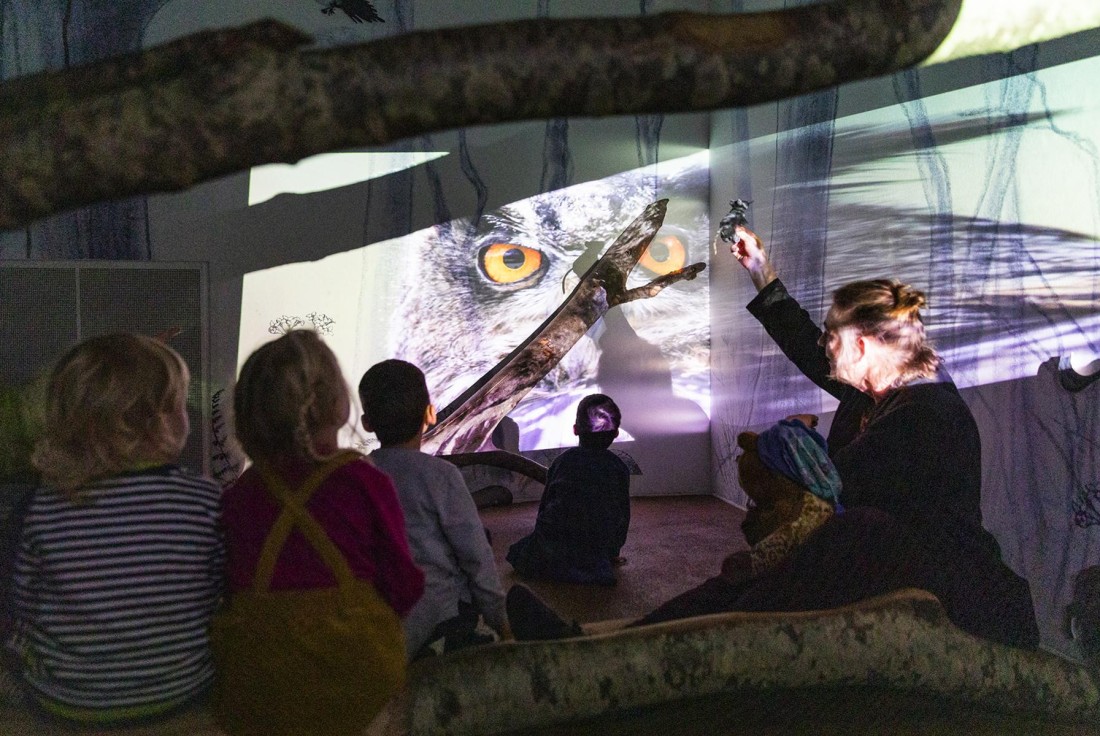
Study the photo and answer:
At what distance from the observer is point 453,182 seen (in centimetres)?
598

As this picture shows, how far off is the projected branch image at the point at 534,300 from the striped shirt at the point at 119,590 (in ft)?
14.1

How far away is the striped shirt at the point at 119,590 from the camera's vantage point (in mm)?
1409

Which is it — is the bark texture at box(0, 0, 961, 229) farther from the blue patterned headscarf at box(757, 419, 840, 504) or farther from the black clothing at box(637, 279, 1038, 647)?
the black clothing at box(637, 279, 1038, 647)

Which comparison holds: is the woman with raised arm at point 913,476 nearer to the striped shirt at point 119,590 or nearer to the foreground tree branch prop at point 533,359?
the striped shirt at point 119,590

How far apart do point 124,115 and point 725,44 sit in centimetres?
73

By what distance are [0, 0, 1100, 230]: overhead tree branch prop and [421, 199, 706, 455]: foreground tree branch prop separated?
4.36 m

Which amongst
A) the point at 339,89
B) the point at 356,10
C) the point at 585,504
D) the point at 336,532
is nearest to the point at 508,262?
the point at 356,10

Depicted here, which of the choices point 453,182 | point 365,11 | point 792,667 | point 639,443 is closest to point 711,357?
point 639,443

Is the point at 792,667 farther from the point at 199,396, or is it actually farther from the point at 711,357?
the point at 711,357

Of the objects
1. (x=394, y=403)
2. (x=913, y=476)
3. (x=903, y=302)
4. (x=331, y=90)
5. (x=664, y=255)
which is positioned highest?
(x=331, y=90)

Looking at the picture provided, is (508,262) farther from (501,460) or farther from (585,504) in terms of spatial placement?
(585,504)

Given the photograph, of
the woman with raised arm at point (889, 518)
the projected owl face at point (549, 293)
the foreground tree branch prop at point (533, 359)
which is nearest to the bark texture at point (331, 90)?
the woman with raised arm at point (889, 518)

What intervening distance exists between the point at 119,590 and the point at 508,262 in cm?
485

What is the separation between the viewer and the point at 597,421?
3928mm
